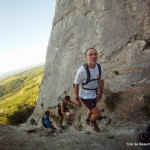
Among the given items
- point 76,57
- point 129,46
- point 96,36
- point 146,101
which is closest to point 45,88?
point 76,57

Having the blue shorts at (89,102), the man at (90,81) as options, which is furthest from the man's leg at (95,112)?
the blue shorts at (89,102)

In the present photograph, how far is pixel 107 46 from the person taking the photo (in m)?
17.5

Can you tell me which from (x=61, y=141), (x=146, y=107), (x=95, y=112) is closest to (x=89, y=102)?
(x=95, y=112)

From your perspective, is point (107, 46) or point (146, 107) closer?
point (146, 107)

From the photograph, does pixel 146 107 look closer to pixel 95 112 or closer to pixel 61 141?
pixel 95 112

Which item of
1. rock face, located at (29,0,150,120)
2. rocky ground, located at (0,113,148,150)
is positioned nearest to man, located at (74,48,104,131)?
rocky ground, located at (0,113,148,150)


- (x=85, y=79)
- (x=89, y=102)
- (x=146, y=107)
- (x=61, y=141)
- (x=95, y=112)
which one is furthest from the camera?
(x=146, y=107)

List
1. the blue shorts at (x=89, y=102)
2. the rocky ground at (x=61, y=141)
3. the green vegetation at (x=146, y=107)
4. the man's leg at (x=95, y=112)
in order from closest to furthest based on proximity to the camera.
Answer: the blue shorts at (x=89, y=102)
the man's leg at (x=95, y=112)
the rocky ground at (x=61, y=141)
the green vegetation at (x=146, y=107)

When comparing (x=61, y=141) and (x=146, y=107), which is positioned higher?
(x=146, y=107)

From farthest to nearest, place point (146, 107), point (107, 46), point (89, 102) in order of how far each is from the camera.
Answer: point (107, 46) → point (146, 107) → point (89, 102)

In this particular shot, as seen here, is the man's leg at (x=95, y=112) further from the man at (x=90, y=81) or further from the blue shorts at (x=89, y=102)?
the blue shorts at (x=89, y=102)

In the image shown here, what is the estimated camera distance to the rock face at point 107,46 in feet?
49.3

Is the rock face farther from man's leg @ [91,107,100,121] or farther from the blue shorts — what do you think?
the blue shorts

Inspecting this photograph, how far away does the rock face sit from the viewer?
49.3ft
